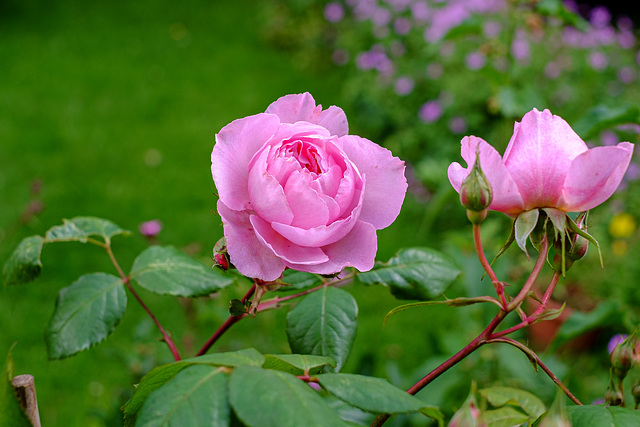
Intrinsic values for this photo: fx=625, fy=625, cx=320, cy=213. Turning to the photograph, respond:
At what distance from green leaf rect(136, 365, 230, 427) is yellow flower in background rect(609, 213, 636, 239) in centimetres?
259

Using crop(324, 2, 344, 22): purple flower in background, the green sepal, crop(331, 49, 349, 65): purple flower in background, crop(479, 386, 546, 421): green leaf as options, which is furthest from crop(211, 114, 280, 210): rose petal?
crop(324, 2, 344, 22): purple flower in background

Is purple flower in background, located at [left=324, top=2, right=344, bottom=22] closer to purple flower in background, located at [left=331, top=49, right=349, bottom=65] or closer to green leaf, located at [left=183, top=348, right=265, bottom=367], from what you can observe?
purple flower in background, located at [left=331, top=49, right=349, bottom=65]

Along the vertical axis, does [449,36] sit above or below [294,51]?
above

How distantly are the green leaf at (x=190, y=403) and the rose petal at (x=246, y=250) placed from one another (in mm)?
107

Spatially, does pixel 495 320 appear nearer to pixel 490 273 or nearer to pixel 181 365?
pixel 490 273

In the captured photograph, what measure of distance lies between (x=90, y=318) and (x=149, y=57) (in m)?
4.37

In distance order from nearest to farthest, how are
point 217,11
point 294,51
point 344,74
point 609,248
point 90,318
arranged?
point 90,318
point 609,248
point 344,74
point 294,51
point 217,11

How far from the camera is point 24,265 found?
2.38 ft

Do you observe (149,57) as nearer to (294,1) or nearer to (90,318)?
(294,1)

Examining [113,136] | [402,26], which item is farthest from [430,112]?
[113,136]

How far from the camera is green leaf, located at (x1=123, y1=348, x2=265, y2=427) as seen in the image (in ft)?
1.46

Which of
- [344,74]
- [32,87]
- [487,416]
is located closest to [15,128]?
[32,87]

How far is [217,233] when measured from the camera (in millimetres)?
2834

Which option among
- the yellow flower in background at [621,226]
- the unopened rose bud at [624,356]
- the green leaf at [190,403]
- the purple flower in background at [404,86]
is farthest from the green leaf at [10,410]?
the purple flower in background at [404,86]
